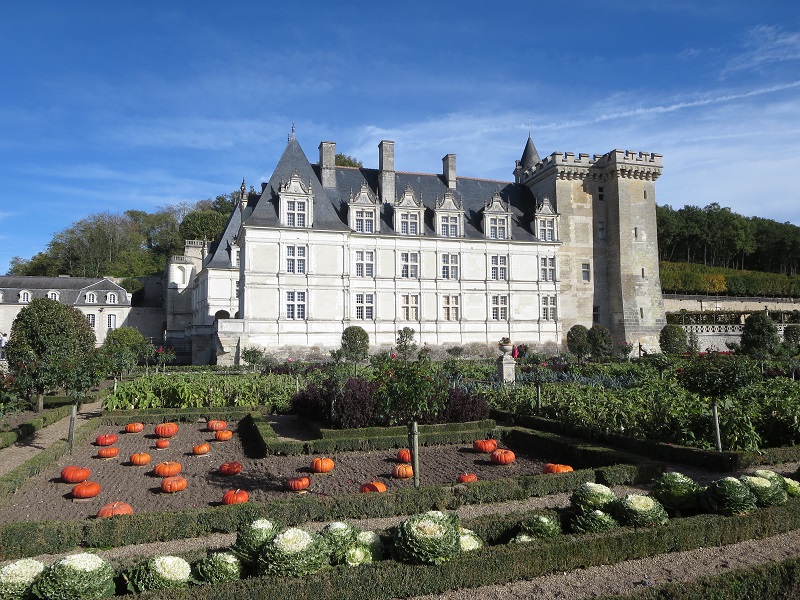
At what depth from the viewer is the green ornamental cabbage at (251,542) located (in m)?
4.71

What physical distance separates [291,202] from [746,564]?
27.7 meters

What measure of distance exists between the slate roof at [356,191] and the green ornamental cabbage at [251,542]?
25.9 meters

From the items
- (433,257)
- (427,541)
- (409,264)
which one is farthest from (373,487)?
(433,257)

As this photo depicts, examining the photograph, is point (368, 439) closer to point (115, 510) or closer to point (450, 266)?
point (115, 510)

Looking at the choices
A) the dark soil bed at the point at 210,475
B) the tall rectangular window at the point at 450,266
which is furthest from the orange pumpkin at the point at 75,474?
the tall rectangular window at the point at 450,266

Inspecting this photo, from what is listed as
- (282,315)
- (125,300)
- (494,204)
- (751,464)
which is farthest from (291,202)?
(751,464)

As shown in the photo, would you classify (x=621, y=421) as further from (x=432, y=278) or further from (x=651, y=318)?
(x=651, y=318)

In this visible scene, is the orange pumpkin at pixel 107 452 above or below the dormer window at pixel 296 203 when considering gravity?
below

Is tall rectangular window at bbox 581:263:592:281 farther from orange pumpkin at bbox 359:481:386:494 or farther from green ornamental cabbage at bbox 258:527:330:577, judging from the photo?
green ornamental cabbage at bbox 258:527:330:577

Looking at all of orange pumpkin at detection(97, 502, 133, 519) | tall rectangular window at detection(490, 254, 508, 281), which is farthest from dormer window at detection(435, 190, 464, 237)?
orange pumpkin at detection(97, 502, 133, 519)

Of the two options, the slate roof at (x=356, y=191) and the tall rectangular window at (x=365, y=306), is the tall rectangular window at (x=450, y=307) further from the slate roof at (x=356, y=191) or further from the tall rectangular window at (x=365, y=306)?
the tall rectangular window at (x=365, y=306)

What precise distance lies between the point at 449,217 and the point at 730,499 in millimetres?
28845

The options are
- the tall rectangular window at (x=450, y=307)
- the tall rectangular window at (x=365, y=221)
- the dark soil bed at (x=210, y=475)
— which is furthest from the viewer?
the tall rectangular window at (x=450, y=307)

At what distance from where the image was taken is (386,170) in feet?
111
